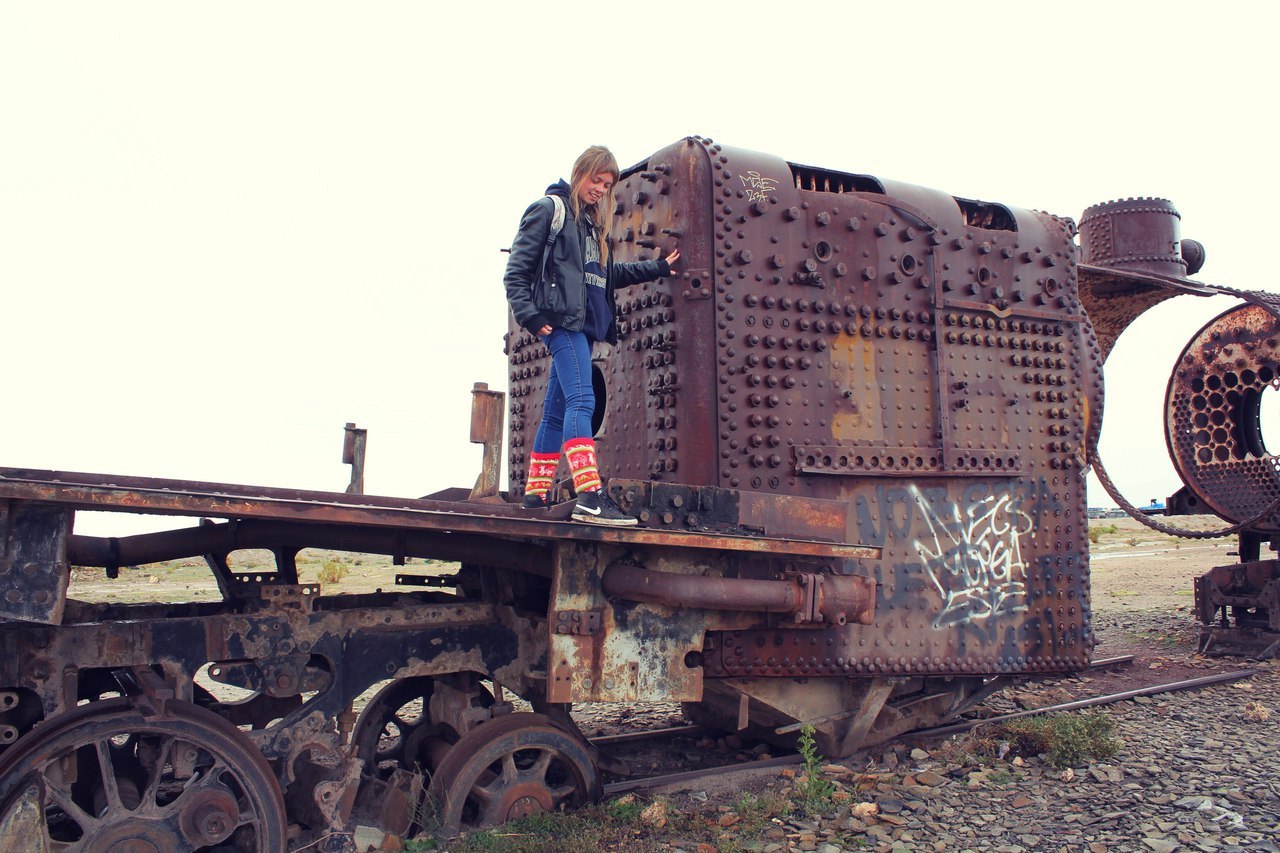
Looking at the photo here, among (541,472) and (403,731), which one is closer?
(541,472)

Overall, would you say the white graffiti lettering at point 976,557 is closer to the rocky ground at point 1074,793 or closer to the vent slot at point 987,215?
the rocky ground at point 1074,793

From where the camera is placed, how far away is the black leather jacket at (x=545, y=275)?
4492 mm

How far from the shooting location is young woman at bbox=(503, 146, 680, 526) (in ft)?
14.7

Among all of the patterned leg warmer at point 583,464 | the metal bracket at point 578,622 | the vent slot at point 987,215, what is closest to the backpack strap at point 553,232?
the patterned leg warmer at point 583,464

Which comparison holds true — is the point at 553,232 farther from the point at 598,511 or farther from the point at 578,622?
the point at 578,622

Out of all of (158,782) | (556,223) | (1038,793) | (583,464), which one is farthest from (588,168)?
(1038,793)

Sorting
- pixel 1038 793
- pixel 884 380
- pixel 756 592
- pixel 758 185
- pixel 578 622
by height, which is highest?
pixel 758 185

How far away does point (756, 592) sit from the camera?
4645 mm

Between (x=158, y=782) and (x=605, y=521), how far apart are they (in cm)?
204

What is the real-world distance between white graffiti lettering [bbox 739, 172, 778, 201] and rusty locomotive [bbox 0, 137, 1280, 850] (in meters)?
0.02

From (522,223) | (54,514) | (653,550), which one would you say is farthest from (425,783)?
(522,223)

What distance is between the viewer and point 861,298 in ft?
18.5

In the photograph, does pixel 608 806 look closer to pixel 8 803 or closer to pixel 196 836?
pixel 196 836

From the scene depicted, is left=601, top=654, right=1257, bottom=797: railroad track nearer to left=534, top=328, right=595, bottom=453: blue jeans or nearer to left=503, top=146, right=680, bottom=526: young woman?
left=503, top=146, right=680, bottom=526: young woman
